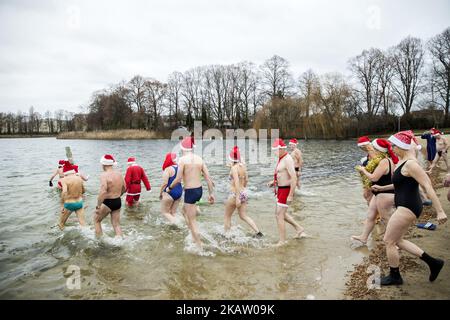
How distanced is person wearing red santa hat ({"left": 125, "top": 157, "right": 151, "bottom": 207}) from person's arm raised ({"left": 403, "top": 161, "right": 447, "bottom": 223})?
7.08m

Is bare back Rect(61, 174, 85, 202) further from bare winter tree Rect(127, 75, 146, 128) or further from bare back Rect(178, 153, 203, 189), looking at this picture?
bare winter tree Rect(127, 75, 146, 128)

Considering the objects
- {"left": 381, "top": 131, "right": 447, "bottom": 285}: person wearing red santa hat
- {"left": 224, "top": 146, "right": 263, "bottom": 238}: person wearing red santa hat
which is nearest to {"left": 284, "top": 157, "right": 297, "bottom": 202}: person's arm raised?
{"left": 224, "top": 146, "right": 263, "bottom": 238}: person wearing red santa hat

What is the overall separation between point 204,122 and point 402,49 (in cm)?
4251

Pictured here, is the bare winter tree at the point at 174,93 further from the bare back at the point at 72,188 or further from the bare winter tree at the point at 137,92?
the bare back at the point at 72,188

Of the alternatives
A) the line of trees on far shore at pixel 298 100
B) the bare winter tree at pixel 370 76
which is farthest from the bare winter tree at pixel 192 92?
the bare winter tree at pixel 370 76

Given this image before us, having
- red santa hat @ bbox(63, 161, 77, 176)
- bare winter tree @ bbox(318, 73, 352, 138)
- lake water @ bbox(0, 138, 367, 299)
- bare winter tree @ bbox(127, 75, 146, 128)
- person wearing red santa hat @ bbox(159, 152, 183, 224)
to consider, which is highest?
bare winter tree @ bbox(127, 75, 146, 128)

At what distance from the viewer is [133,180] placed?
30.9 ft

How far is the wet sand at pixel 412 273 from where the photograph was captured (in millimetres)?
3922

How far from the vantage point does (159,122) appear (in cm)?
7419

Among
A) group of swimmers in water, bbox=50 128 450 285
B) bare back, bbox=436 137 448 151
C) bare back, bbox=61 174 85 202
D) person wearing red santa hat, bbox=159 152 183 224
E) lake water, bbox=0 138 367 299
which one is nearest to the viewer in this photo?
group of swimmers in water, bbox=50 128 450 285

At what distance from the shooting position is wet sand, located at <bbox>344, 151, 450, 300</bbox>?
392 centimetres
